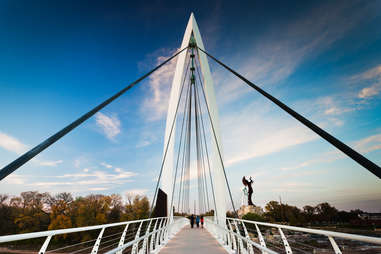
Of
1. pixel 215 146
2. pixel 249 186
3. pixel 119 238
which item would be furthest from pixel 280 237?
pixel 249 186

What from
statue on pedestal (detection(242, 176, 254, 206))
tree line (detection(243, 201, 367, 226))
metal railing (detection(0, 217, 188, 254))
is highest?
statue on pedestal (detection(242, 176, 254, 206))

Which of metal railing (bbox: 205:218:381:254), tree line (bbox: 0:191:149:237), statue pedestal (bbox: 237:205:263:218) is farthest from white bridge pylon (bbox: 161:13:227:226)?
tree line (bbox: 0:191:149:237)

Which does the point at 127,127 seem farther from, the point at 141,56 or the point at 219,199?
the point at 219,199

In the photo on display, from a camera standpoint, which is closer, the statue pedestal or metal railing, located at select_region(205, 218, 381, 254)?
metal railing, located at select_region(205, 218, 381, 254)

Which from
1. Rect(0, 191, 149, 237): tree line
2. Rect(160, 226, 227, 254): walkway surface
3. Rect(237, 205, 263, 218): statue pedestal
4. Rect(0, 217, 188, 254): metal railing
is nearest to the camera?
Rect(0, 217, 188, 254): metal railing

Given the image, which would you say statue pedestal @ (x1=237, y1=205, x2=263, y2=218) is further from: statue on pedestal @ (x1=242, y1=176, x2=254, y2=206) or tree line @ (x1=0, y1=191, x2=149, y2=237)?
tree line @ (x1=0, y1=191, x2=149, y2=237)

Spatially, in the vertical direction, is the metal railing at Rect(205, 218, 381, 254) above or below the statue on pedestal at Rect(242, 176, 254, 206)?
below

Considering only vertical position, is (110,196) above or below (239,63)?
below

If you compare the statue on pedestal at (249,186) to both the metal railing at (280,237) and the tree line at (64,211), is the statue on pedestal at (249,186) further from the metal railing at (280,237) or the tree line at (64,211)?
the metal railing at (280,237)

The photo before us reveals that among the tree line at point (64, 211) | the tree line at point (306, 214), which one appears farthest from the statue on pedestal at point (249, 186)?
the tree line at point (306, 214)

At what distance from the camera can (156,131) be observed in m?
17.9

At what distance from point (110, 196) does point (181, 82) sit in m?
35.1

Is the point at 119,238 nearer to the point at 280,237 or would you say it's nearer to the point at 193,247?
the point at 193,247

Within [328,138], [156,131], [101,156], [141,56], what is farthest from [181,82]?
[101,156]
